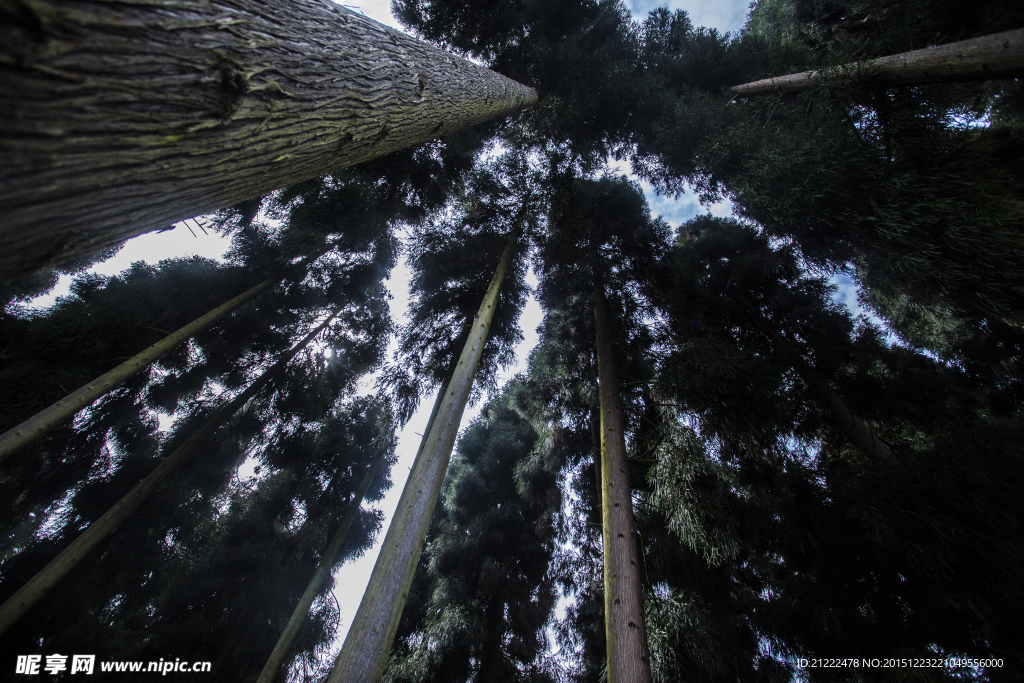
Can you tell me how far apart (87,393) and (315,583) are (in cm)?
615

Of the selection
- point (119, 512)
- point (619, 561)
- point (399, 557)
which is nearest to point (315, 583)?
point (119, 512)

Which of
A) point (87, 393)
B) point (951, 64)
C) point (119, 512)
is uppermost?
point (951, 64)

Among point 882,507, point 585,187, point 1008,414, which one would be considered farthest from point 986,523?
point 585,187

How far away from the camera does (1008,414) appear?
595cm

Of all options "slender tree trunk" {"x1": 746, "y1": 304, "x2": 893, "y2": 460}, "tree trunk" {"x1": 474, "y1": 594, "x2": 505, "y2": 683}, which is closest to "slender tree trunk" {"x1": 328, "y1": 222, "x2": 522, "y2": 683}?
"slender tree trunk" {"x1": 746, "y1": 304, "x2": 893, "y2": 460}

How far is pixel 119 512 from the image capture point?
5828mm

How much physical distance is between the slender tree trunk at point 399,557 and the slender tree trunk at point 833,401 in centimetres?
541

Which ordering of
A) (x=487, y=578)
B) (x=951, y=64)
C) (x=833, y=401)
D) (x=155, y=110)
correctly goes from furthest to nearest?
1. (x=487, y=578)
2. (x=833, y=401)
3. (x=951, y=64)
4. (x=155, y=110)

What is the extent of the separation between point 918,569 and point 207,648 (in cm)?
1191

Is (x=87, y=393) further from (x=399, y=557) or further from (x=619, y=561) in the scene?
(x=619, y=561)

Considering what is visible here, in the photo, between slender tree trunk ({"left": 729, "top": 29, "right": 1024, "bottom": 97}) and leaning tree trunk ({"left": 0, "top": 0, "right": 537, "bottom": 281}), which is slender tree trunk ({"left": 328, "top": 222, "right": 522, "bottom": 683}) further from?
slender tree trunk ({"left": 729, "top": 29, "right": 1024, "bottom": 97})

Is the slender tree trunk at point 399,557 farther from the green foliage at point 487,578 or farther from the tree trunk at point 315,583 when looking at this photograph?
the tree trunk at point 315,583

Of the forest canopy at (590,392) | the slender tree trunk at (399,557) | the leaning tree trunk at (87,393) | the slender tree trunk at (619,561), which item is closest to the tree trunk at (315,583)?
the forest canopy at (590,392)

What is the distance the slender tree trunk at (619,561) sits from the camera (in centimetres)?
328
